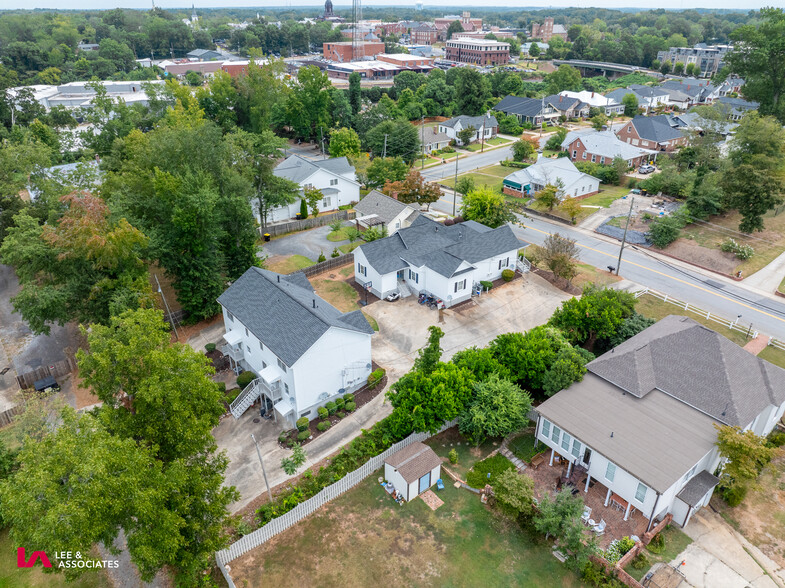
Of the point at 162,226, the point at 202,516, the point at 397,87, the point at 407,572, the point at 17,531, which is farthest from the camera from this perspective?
the point at 397,87

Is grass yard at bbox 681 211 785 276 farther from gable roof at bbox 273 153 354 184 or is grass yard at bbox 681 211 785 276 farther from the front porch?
gable roof at bbox 273 153 354 184

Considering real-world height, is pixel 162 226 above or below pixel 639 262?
above

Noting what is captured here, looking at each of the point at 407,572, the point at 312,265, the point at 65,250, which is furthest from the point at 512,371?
the point at 65,250

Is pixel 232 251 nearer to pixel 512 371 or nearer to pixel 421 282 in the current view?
pixel 421 282

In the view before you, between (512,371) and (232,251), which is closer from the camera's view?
(512,371)

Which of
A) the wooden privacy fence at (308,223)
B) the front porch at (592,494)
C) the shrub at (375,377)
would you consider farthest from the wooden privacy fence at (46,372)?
the front porch at (592,494)

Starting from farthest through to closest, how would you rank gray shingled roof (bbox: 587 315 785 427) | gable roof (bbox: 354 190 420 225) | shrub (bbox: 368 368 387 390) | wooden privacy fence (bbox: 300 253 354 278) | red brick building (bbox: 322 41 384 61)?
1. red brick building (bbox: 322 41 384 61)
2. gable roof (bbox: 354 190 420 225)
3. wooden privacy fence (bbox: 300 253 354 278)
4. shrub (bbox: 368 368 387 390)
5. gray shingled roof (bbox: 587 315 785 427)

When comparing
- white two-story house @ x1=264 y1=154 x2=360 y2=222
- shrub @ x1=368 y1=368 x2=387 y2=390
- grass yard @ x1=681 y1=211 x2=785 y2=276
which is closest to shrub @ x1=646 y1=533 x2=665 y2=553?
shrub @ x1=368 y1=368 x2=387 y2=390
